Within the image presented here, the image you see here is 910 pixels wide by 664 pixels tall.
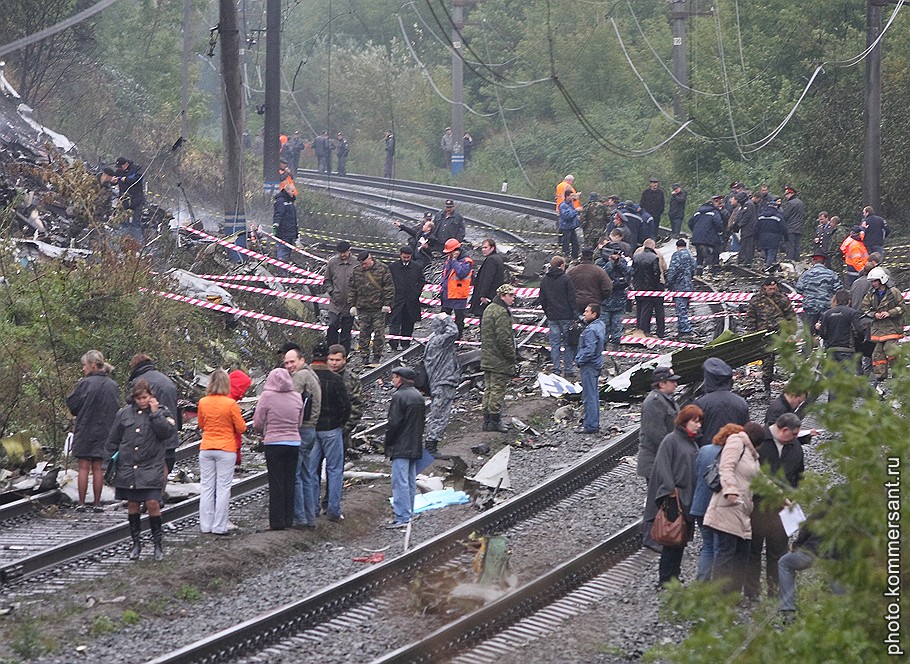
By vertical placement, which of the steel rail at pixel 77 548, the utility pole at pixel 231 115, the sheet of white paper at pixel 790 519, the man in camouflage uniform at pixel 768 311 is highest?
the utility pole at pixel 231 115

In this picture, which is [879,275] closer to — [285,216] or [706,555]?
[706,555]

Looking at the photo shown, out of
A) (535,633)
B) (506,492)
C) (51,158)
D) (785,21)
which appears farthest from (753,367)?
(785,21)

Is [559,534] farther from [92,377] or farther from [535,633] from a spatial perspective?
[92,377]

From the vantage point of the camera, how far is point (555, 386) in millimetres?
19828

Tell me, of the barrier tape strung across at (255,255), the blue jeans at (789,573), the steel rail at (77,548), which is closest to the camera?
the blue jeans at (789,573)

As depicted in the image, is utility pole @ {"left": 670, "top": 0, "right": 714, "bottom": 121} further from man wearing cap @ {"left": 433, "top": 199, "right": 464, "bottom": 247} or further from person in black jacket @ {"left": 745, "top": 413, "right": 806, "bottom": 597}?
person in black jacket @ {"left": 745, "top": 413, "right": 806, "bottom": 597}

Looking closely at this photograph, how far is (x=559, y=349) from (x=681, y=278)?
395 centimetres

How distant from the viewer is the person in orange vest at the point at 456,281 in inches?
864

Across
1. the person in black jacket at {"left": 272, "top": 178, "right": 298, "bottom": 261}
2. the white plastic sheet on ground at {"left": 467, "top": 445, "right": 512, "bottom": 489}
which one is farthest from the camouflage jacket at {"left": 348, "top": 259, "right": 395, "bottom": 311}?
the person in black jacket at {"left": 272, "top": 178, "right": 298, "bottom": 261}

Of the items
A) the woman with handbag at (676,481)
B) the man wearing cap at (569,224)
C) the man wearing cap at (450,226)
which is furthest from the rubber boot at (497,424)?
the man wearing cap at (569,224)

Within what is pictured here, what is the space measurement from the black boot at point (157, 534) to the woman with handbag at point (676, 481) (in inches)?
175

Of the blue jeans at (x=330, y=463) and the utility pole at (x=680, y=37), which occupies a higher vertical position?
the utility pole at (x=680, y=37)

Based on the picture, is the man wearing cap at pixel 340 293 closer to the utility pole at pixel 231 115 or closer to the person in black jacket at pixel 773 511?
the utility pole at pixel 231 115

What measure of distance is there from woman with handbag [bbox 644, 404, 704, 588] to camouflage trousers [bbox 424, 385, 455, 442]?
5502 millimetres
